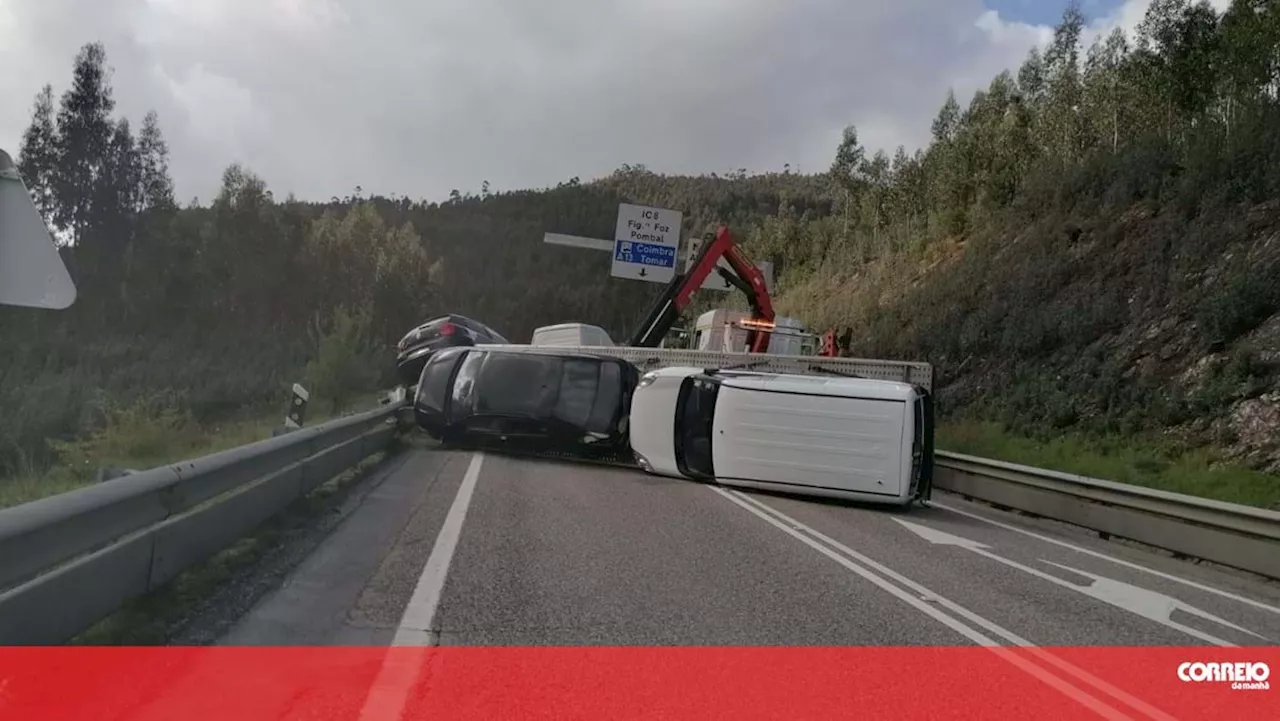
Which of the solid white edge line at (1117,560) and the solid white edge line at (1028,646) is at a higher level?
the solid white edge line at (1028,646)

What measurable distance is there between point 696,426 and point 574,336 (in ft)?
41.0

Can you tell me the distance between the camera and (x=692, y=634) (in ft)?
19.0

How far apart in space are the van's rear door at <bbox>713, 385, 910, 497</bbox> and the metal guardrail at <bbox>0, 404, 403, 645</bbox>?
261 inches

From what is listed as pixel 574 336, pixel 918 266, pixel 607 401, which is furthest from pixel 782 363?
pixel 918 266

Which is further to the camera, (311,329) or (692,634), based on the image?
(311,329)

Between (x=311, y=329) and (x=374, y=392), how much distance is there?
16585mm

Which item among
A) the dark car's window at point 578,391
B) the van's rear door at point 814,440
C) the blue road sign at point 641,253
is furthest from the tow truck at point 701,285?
the van's rear door at point 814,440

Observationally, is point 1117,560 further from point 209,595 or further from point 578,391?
point 578,391

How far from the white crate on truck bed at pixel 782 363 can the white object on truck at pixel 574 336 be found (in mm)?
7618

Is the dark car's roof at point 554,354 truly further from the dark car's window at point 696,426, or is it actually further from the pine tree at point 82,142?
the pine tree at point 82,142

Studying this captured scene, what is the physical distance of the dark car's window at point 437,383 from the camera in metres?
17.2

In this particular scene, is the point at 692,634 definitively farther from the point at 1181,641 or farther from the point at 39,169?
the point at 39,169

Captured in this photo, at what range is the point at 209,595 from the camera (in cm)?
595

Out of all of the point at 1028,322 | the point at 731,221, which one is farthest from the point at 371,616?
the point at 731,221
